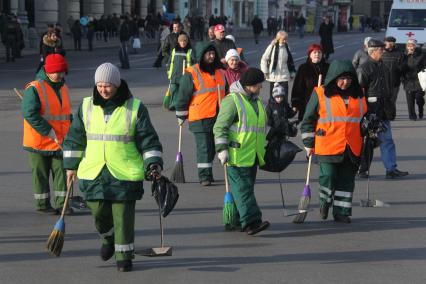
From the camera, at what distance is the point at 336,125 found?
9703mm

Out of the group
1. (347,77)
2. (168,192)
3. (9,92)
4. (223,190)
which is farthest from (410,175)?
(9,92)

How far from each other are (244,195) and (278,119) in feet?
6.56

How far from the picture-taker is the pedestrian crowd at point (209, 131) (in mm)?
7574

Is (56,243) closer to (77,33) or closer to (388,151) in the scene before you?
(388,151)

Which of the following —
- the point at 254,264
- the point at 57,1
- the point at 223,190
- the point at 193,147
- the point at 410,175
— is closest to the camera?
the point at 254,264

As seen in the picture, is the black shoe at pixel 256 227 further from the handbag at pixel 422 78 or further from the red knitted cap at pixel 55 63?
the handbag at pixel 422 78


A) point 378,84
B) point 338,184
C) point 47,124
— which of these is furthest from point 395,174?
point 47,124

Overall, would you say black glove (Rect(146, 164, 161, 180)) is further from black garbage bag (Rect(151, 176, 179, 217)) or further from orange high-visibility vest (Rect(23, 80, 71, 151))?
orange high-visibility vest (Rect(23, 80, 71, 151))

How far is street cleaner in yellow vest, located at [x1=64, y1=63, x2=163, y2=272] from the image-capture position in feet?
24.7

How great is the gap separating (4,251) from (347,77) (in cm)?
348

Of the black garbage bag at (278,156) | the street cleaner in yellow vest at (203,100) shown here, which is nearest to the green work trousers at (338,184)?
the black garbage bag at (278,156)

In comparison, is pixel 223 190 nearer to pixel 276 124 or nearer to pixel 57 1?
pixel 276 124

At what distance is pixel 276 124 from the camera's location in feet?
34.6

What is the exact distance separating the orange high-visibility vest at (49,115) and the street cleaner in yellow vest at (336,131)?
2.36 m
